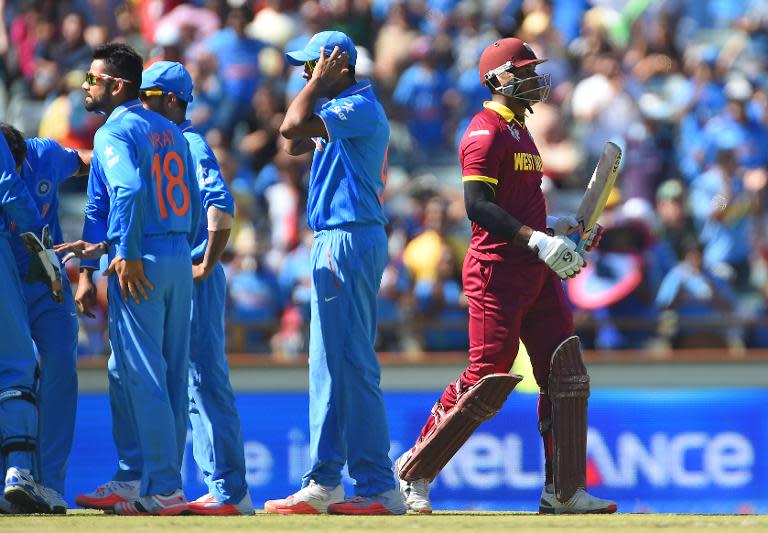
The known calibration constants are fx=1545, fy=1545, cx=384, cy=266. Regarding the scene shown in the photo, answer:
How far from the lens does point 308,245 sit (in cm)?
1389

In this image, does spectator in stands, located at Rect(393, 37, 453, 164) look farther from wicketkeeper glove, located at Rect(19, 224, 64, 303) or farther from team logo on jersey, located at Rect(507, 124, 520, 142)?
wicketkeeper glove, located at Rect(19, 224, 64, 303)

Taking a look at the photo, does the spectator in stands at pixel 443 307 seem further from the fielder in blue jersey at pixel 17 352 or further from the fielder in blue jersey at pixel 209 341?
the fielder in blue jersey at pixel 17 352

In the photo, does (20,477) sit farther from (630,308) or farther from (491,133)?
(630,308)

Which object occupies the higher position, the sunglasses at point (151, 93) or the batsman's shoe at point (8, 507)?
the sunglasses at point (151, 93)

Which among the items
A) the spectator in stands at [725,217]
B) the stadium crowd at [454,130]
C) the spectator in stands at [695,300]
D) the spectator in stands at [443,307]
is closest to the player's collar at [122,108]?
the stadium crowd at [454,130]

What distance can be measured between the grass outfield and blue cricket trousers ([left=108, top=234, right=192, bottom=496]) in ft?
1.09

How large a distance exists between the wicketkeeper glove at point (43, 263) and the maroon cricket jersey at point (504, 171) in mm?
2219

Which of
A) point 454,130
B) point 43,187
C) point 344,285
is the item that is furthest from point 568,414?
point 454,130

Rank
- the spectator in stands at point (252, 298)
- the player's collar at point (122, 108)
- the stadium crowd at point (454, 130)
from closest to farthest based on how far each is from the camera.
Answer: the player's collar at point (122, 108) → the spectator in stands at point (252, 298) → the stadium crowd at point (454, 130)

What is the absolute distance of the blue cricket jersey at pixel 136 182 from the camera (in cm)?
767

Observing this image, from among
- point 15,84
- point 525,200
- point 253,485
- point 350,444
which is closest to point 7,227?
point 350,444

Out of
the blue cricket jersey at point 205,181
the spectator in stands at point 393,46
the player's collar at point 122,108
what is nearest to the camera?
the player's collar at point 122,108

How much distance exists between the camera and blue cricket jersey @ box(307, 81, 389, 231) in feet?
26.6

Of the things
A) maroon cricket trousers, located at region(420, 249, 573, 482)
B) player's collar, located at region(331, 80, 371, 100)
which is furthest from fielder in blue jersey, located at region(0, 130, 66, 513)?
maroon cricket trousers, located at region(420, 249, 573, 482)
